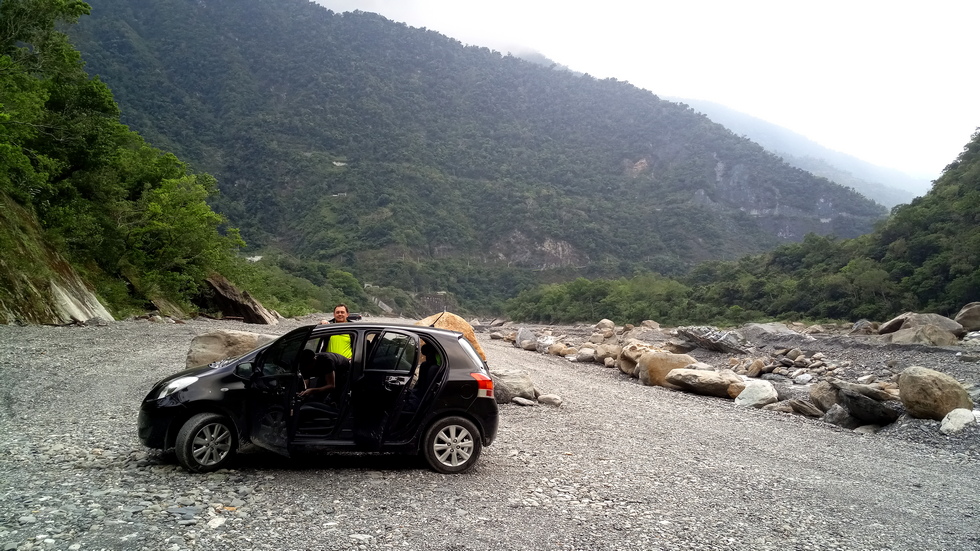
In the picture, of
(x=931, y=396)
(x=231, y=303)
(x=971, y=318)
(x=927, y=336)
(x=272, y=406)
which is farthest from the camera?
(x=231, y=303)

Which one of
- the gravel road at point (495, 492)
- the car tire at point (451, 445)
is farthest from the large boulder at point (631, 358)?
the car tire at point (451, 445)

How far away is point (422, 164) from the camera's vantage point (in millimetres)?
156750

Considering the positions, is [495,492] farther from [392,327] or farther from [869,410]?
[869,410]

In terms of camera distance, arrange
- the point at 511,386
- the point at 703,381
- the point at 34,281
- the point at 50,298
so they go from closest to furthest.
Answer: the point at 511,386 < the point at 34,281 < the point at 50,298 < the point at 703,381

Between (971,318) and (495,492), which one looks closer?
(495,492)

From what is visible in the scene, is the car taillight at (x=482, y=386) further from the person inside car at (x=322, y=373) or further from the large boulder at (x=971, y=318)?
the large boulder at (x=971, y=318)

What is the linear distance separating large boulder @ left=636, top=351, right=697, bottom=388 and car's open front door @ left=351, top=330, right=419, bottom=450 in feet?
48.2

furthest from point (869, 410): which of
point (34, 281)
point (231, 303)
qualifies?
point (231, 303)

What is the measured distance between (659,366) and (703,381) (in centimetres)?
224

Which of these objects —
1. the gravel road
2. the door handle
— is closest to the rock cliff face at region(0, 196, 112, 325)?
the gravel road

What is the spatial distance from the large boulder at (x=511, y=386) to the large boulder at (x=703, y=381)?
6.88 m

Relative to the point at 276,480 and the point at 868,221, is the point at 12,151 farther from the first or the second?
the point at 868,221

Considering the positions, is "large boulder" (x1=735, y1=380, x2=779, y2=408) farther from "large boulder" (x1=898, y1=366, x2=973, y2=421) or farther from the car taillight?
the car taillight

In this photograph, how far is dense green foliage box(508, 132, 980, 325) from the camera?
38.3 m
